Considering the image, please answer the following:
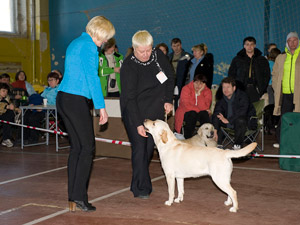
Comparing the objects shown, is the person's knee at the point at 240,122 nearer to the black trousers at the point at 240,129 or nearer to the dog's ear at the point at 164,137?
the black trousers at the point at 240,129

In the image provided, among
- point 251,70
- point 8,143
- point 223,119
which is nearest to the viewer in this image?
point 223,119

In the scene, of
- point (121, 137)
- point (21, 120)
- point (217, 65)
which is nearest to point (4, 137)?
point (21, 120)

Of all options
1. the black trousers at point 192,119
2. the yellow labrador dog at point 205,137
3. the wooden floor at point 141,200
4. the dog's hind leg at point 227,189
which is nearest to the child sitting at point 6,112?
the wooden floor at point 141,200

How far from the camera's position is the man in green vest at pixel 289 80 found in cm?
636

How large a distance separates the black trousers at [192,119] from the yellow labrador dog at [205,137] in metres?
0.53

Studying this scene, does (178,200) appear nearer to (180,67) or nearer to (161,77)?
(161,77)

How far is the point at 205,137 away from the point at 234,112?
704 millimetres

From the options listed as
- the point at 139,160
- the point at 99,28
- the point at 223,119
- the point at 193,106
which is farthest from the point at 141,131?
the point at 193,106

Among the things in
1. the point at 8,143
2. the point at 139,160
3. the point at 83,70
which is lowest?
the point at 8,143

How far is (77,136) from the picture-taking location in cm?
351

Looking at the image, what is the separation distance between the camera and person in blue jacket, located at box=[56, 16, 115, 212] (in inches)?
135

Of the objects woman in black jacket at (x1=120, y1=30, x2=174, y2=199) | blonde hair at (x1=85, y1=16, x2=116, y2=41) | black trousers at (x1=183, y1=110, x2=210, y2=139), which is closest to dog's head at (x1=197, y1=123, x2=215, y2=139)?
black trousers at (x1=183, y1=110, x2=210, y2=139)

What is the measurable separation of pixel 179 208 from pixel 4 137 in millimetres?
5379

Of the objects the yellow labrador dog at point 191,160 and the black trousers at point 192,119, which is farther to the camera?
the black trousers at point 192,119
